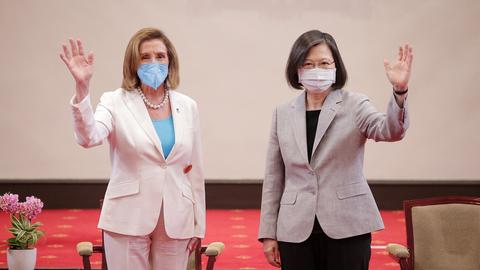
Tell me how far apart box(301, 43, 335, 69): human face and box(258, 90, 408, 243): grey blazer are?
0.11m

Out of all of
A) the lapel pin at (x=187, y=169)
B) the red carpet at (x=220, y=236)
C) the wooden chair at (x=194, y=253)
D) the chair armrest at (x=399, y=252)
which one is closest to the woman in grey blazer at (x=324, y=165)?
the lapel pin at (x=187, y=169)

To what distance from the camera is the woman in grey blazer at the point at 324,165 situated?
2500 millimetres

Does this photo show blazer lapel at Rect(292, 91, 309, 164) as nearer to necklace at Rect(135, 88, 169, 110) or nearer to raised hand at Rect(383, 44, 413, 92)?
raised hand at Rect(383, 44, 413, 92)

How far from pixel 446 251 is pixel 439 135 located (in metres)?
4.02

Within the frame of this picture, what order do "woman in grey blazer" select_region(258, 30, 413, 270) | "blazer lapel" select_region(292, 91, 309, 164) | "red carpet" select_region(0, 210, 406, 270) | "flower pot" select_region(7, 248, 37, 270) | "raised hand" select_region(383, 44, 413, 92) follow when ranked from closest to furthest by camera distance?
"raised hand" select_region(383, 44, 413, 92)
"woman in grey blazer" select_region(258, 30, 413, 270)
"blazer lapel" select_region(292, 91, 309, 164)
"flower pot" select_region(7, 248, 37, 270)
"red carpet" select_region(0, 210, 406, 270)

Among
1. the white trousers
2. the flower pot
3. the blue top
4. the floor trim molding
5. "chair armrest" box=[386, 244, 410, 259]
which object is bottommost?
the floor trim molding

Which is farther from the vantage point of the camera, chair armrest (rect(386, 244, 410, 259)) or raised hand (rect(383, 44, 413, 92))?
chair armrest (rect(386, 244, 410, 259))

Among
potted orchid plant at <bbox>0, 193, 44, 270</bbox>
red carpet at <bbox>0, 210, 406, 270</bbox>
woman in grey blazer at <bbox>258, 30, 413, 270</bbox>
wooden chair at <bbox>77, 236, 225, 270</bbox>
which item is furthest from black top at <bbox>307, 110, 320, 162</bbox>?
red carpet at <bbox>0, 210, 406, 270</bbox>

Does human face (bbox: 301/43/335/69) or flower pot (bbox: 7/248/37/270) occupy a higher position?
human face (bbox: 301/43/335/69)

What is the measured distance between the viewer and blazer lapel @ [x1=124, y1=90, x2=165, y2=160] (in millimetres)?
2715

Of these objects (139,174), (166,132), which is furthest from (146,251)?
(166,132)

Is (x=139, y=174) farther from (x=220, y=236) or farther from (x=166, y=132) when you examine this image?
(x=220, y=236)

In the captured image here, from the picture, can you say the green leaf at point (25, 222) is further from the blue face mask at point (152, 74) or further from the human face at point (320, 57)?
the human face at point (320, 57)

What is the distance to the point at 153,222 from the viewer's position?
8.81ft
